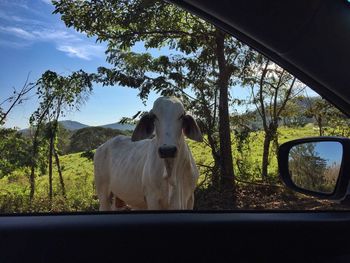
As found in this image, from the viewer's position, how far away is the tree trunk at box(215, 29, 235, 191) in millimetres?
2990

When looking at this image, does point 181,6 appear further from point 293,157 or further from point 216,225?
point 216,225

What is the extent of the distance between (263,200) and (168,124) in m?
1.32

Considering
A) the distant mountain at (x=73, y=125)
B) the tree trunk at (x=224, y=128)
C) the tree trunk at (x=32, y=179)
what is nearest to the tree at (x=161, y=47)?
the tree trunk at (x=224, y=128)

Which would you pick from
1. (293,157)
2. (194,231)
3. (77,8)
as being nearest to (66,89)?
(77,8)

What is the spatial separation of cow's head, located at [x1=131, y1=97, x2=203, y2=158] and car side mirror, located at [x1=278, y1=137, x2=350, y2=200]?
1.93 metres

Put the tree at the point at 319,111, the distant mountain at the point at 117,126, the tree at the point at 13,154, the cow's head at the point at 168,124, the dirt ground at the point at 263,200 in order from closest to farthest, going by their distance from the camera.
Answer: the tree at the point at 319,111
the dirt ground at the point at 263,200
the distant mountain at the point at 117,126
the tree at the point at 13,154
the cow's head at the point at 168,124

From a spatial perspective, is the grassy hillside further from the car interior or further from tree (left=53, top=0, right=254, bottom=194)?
the car interior

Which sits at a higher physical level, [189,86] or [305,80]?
[189,86]

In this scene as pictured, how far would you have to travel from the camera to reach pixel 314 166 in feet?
5.82

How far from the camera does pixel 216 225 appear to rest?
79.0 inches

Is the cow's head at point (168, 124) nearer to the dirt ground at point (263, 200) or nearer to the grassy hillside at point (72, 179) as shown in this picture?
the grassy hillside at point (72, 179)

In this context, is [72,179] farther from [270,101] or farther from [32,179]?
[270,101]

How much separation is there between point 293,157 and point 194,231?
1.71 feet

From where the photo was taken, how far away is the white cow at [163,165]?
3758mm
